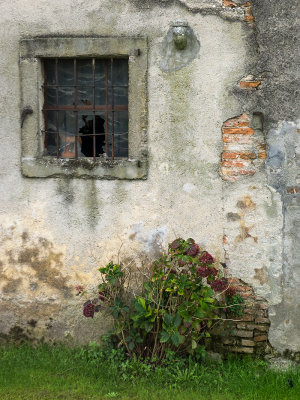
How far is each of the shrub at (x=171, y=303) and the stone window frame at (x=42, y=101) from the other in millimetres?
941

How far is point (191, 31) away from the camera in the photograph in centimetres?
460

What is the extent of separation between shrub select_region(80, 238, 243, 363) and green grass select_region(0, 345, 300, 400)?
19 centimetres

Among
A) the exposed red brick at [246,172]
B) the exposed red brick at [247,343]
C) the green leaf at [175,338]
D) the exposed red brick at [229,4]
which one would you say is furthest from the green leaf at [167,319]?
the exposed red brick at [229,4]

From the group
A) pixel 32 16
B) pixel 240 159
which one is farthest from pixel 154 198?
pixel 32 16

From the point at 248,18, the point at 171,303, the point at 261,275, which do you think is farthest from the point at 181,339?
the point at 248,18

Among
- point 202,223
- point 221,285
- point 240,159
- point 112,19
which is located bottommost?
point 221,285

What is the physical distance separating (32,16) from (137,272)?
A: 2691 millimetres

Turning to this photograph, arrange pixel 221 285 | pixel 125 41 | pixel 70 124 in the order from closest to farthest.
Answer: pixel 221 285 < pixel 125 41 < pixel 70 124

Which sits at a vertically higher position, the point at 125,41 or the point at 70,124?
the point at 125,41

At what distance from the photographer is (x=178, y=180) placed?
4.72 metres

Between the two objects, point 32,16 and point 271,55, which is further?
point 32,16

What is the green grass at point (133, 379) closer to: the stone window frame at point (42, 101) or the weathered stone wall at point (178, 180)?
the weathered stone wall at point (178, 180)

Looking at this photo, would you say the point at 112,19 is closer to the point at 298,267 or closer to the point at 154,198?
the point at 154,198

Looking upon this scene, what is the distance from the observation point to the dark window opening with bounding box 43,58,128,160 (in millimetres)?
4918
